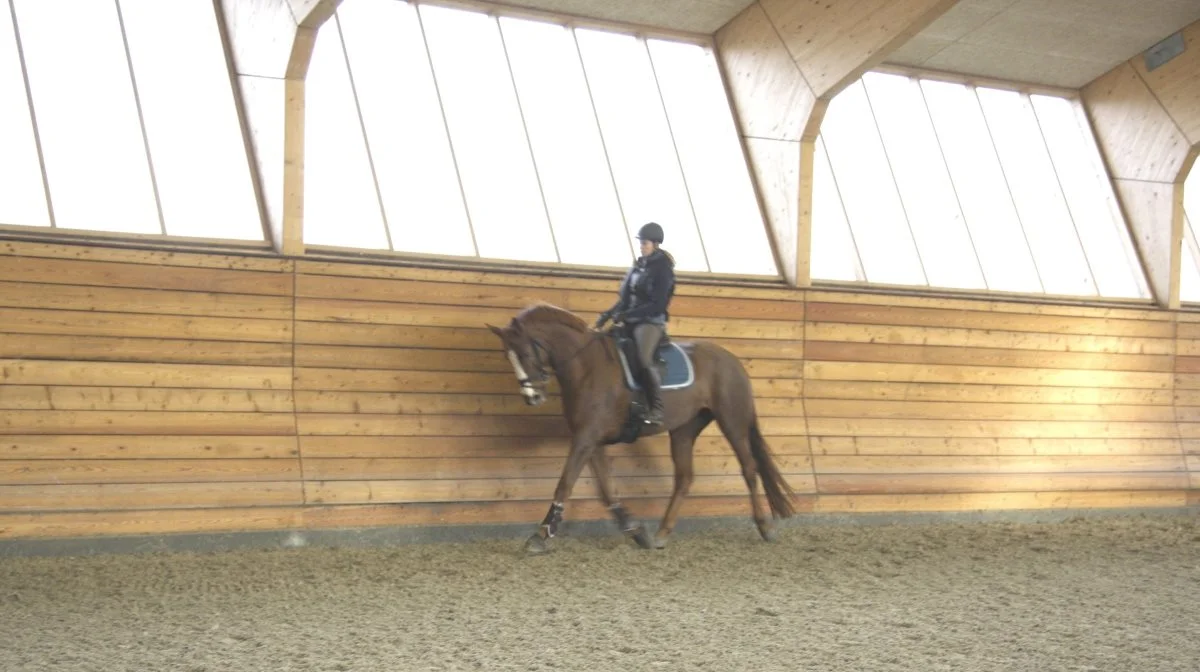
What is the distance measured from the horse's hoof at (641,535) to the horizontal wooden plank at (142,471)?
2.23 m

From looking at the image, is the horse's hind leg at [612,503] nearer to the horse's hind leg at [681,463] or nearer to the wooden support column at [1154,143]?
the horse's hind leg at [681,463]

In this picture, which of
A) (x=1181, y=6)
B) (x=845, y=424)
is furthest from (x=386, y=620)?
(x=1181, y=6)

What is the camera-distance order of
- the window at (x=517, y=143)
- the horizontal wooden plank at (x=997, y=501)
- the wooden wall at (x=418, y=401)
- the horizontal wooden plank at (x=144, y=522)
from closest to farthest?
the horizontal wooden plank at (x=144, y=522) < the wooden wall at (x=418, y=401) < the window at (x=517, y=143) < the horizontal wooden plank at (x=997, y=501)

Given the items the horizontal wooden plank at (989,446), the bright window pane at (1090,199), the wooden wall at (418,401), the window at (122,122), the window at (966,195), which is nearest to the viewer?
the wooden wall at (418,401)

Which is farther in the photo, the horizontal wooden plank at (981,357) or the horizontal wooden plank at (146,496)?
the horizontal wooden plank at (981,357)

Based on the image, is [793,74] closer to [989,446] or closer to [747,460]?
[747,460]

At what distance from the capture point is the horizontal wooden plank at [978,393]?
1012cm

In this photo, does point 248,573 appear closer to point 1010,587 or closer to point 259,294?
point 259,294

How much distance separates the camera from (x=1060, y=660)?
5.12 meters

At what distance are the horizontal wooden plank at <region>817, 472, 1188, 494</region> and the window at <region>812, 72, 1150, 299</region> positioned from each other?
185cm

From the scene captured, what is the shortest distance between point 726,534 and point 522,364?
2.41 m

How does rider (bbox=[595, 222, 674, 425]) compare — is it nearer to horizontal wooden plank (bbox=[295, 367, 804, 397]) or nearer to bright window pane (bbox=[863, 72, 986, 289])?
horizontal wooden plank (bbox=[295, 367, 804, 397])

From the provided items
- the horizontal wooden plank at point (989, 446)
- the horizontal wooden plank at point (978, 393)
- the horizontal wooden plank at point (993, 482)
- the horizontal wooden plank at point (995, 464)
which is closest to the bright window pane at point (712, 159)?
the horizontal wooden plank at point (978, 393)

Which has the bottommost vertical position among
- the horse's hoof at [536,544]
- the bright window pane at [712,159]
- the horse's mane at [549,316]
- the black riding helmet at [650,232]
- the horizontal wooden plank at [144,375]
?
the horse's hoof at [536,544]
